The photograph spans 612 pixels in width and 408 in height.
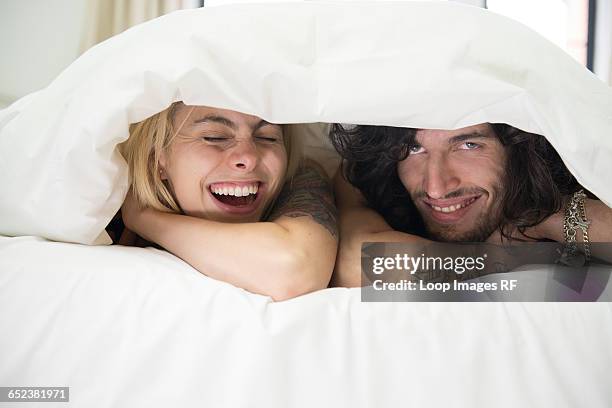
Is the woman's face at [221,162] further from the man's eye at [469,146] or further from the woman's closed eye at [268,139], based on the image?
the man's eye at [469,146]

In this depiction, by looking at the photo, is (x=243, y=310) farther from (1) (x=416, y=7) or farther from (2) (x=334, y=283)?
(1) (x=416, y=7)

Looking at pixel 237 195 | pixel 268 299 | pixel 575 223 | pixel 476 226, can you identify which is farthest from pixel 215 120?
pixel 575 223

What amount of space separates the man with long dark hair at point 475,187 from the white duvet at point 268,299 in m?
0.24

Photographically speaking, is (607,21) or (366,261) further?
(607,21)

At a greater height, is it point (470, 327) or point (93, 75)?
point (93, 75)

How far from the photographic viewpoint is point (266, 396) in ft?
1.99

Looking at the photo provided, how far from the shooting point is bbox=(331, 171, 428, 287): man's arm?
0.90 m

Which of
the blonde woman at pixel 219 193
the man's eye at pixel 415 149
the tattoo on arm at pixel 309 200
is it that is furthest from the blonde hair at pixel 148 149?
the man's eye at pixel 415 149

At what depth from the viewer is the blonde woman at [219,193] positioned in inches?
33.0

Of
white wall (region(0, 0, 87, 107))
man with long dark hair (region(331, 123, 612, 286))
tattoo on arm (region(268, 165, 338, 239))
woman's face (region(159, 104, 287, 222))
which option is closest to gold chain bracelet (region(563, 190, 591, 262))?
man with long dark hair (region(331, 123, 612, 286))

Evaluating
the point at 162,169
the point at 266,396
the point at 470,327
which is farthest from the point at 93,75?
the point at 470,327

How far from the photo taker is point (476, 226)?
1.12 m

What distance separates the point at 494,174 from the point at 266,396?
676 mm

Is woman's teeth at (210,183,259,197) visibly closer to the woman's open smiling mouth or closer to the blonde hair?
the woman's open smiling mouth
